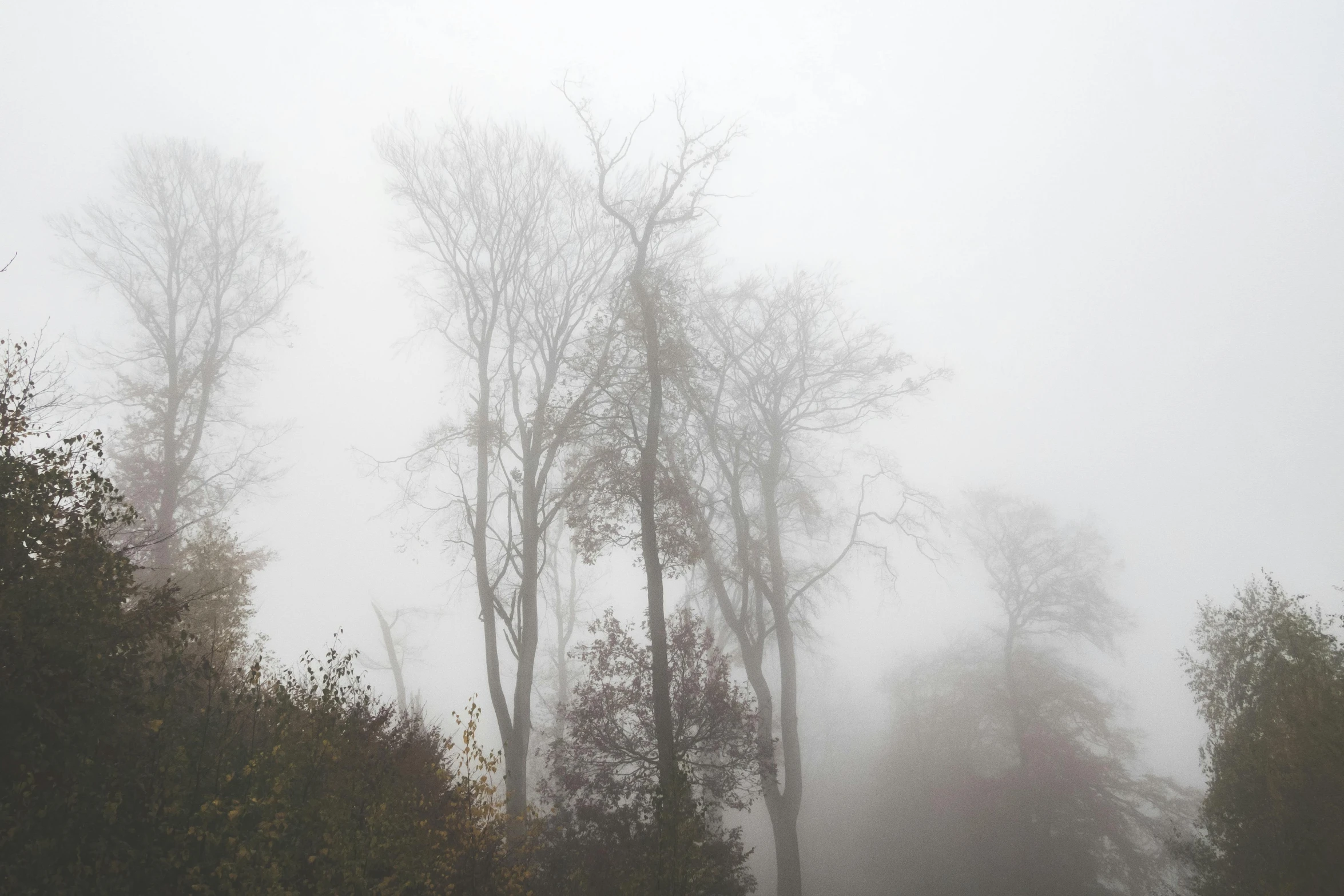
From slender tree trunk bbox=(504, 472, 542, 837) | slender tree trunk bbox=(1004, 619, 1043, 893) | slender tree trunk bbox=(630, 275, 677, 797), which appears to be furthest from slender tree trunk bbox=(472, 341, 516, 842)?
slender tree trunk bbox=(1004, 619, 1043, 893)

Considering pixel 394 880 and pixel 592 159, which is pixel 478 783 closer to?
pixel 394 880

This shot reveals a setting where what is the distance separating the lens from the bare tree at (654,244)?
1073 centimetres

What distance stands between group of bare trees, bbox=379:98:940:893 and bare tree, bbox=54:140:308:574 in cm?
498

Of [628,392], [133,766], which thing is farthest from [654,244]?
[133,766]

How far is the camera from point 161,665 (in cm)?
670

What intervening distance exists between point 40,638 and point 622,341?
10372 mm

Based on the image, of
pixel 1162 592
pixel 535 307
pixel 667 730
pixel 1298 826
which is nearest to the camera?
pixel 667 730

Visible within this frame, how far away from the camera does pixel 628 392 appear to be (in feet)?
43.7

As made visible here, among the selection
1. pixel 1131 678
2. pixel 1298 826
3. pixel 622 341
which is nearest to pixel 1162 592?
pixel 1131 678

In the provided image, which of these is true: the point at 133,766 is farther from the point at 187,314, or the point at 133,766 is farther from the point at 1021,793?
the point at 1021,793

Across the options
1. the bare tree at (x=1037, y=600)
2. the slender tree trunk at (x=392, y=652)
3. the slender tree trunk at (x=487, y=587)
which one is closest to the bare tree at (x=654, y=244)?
the slender tree trunk at (x=487, y=587)

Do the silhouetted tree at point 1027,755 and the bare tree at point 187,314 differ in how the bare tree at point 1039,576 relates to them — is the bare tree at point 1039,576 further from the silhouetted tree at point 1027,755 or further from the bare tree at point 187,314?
the bare tree at point 187,314

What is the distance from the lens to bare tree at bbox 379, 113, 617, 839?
14469mm

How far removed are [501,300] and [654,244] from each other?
3966mm
